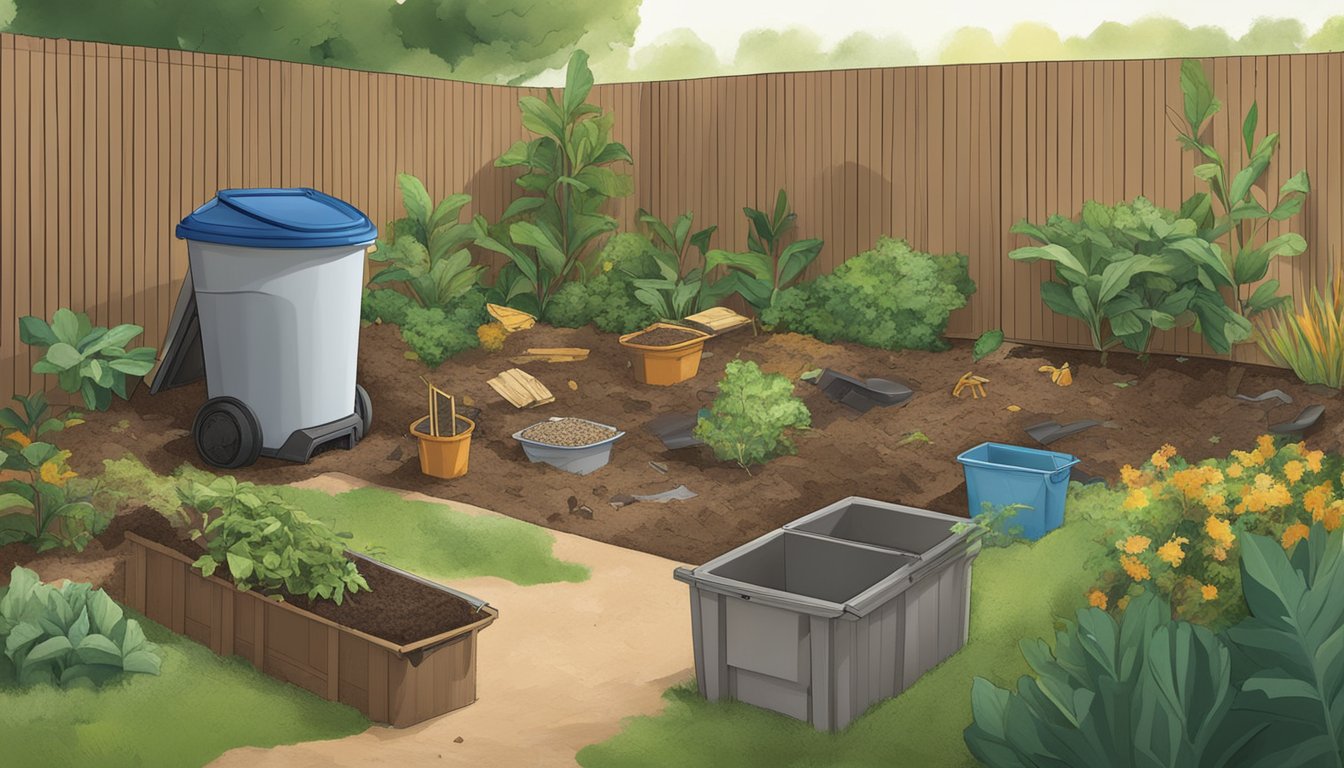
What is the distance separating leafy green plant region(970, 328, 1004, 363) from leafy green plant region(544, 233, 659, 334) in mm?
2535

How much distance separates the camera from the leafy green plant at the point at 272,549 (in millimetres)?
4871

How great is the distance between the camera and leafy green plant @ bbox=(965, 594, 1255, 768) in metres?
3.34

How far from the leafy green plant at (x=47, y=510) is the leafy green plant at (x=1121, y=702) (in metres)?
4.14

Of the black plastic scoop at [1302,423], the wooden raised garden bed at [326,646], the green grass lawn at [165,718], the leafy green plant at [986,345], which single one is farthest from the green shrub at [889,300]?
the green grass lawn at [165,718]

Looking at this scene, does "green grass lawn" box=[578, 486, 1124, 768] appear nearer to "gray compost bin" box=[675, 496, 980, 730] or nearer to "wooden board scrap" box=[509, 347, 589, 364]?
"gray compost bin" box=[675, 496, 980, 730]

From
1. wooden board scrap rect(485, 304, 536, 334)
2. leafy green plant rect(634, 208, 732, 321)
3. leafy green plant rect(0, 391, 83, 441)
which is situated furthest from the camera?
leafy green plant rect(634, 208, 732, 321)

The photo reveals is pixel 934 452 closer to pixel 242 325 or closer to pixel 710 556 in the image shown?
pixel 710 556

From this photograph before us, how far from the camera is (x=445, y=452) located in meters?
7.93

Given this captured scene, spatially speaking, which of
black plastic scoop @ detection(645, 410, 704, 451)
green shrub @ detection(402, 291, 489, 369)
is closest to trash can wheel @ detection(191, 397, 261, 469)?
green shrub @ detection(402, 291, 489, 369)

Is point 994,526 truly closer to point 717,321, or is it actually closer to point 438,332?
point 717,321

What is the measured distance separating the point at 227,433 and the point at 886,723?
16.5 feet

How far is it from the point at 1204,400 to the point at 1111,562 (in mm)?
4247

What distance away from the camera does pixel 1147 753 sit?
3.32 m

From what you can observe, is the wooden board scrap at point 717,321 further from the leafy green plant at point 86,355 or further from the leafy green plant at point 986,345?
the leafy green plant at point 86,355
